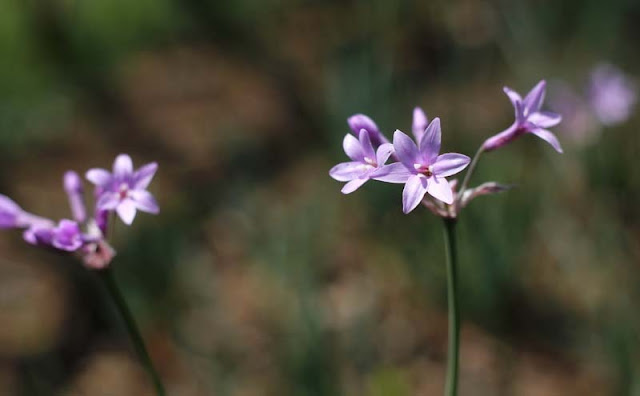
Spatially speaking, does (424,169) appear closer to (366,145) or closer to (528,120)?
(366,145)

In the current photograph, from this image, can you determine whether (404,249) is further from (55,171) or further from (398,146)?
(55,171)

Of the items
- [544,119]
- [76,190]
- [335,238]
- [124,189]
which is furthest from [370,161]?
[335,238]

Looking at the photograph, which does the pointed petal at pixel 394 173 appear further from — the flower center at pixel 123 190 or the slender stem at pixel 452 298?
the flower center at pixel 123 190

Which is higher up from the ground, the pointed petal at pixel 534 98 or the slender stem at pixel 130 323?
the pointed petal at pixel 534 98

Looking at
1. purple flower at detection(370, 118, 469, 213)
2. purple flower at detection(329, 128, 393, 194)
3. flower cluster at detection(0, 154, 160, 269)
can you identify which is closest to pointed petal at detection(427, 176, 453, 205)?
purple flower at detection(370, 118, 469, 213)

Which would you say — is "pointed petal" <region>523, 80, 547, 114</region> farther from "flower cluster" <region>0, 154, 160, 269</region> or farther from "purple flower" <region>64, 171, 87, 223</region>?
"purple flower" <region>64, 171, 87, 223</region>

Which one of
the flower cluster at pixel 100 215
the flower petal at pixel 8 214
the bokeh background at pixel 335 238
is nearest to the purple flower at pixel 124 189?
the flower cluster at pixel 100 215
